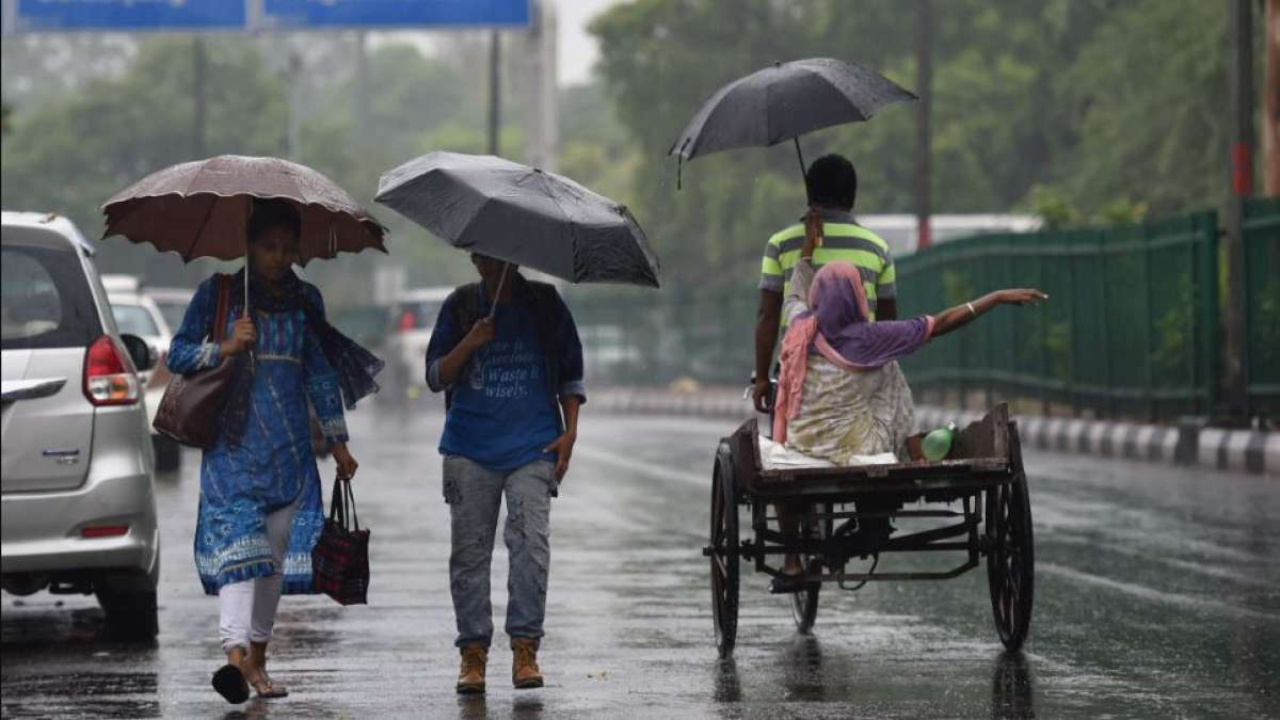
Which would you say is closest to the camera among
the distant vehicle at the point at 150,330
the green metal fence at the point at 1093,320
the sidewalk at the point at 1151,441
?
the sidewalk at the point at 1151,441

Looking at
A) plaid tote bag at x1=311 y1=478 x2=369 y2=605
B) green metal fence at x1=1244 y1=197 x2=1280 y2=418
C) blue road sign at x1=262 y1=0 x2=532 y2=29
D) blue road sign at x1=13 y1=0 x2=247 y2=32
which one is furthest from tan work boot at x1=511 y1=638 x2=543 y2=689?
blue road sign at x1=13 y1=0 x2=247 y2=32

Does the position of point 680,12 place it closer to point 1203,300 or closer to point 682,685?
point 1203,300

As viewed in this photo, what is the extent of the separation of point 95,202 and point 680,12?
21.2 meters

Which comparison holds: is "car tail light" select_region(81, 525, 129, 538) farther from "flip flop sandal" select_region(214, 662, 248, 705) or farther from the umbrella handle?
the umbrella handle

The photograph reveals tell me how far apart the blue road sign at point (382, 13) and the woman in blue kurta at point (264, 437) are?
28.6m

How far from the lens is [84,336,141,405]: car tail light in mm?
9695

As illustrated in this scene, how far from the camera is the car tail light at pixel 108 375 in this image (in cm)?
970

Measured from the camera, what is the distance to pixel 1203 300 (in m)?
22.4

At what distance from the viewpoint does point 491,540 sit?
8.56 m

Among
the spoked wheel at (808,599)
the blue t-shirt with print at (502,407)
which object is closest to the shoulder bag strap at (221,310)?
the blue t-shirt with print at (502,407)

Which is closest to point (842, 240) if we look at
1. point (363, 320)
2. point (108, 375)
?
point (108, 375)

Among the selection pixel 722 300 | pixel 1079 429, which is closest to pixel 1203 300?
pixel 1079 429

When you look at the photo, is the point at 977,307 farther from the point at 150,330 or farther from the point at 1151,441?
the point at 150,330

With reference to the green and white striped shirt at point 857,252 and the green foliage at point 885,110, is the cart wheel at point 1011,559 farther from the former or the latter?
the green foliage at point 885,110
